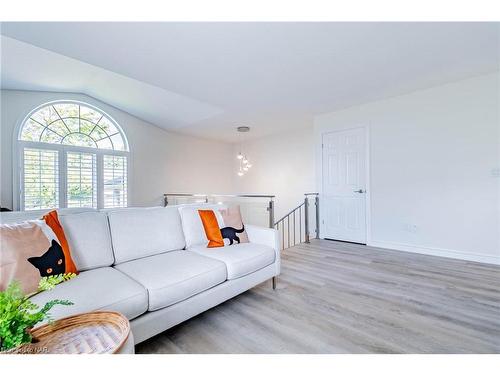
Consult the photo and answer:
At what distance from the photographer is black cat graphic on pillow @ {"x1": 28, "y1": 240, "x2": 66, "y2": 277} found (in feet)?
4.53

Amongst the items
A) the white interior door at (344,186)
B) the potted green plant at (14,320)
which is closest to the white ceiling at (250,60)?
the white interior door at (344,186)

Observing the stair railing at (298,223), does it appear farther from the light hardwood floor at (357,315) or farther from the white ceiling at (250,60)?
the white ceiling at (250,60)

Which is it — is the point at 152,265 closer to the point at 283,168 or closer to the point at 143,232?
the point at 143,232

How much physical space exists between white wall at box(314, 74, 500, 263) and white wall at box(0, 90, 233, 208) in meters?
3.82

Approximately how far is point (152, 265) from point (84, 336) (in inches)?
32.5

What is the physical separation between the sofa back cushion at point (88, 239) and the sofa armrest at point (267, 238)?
1.30 meters

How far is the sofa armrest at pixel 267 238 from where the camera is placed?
237cm

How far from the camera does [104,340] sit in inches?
37.7

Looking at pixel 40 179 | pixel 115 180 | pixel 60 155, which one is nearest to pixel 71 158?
pixel 60 155

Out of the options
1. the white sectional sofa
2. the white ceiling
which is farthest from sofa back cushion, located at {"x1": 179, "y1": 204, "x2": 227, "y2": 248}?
the white ceiling
